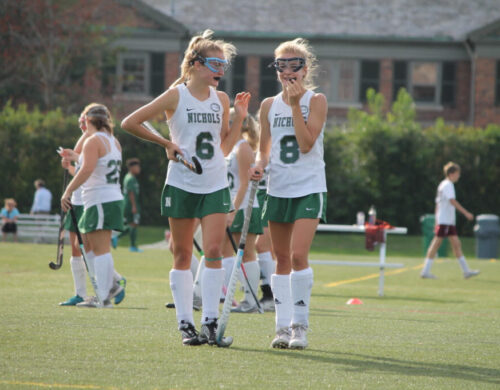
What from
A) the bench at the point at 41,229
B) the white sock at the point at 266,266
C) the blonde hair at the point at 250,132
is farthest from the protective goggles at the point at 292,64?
the bench at the point at 41,229

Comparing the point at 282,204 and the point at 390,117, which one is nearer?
the point at 282,204

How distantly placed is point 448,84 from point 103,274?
1307 inches

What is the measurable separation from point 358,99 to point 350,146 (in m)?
10.9

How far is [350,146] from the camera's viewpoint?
30453 millimetres

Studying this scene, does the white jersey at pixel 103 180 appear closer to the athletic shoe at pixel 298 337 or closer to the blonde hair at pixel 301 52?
the blonde hair at pixel 301 52

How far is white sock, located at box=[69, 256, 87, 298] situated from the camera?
10.1 meters

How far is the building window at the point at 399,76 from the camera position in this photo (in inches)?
1601

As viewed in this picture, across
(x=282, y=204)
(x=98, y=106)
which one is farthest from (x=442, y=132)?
(x=282, y=204)

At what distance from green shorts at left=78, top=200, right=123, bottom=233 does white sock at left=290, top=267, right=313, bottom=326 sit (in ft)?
10.8

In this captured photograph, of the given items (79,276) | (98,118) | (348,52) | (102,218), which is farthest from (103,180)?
(348,52)

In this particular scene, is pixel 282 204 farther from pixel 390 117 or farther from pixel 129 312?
pixel 390 117

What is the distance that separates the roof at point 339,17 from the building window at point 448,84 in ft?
4.45

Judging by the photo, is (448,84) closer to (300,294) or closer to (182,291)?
(300,294)

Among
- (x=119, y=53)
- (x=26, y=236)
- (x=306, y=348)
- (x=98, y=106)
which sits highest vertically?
(x=119, y=53)
